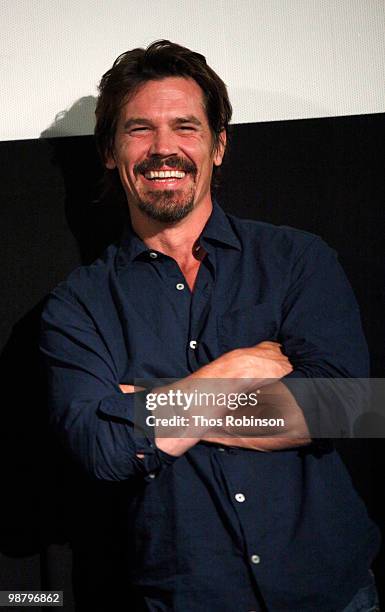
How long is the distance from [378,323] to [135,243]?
599mm

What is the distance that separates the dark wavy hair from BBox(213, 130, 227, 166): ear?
1 centimetres

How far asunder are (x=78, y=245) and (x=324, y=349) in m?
0.75

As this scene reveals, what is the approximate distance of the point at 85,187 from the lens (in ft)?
6.38

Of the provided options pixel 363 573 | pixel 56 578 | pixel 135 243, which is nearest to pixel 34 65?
pixel 135 243

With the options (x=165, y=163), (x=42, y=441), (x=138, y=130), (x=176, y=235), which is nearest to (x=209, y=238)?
(x=176, y=235)

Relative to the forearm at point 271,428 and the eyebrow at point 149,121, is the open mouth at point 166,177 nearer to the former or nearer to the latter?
the eyebrow at point 149,121

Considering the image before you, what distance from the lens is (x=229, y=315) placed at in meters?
1.62

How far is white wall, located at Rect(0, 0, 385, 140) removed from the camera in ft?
6.04

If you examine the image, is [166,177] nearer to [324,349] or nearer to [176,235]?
[176,235]

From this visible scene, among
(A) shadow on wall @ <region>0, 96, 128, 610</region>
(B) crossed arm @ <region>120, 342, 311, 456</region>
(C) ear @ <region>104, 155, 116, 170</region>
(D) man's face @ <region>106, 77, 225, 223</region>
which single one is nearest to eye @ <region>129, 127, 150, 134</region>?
(D) man's face @ <region>106, 77, 225, 223</region>

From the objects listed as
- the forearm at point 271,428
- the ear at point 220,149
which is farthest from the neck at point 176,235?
the forearm at point 271,428

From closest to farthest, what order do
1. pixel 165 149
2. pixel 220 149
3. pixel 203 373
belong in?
pixel 203 373
pixel 165 149
pixel 220 149

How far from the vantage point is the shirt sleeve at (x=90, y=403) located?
1.44 meters

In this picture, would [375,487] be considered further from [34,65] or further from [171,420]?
[34,65]
